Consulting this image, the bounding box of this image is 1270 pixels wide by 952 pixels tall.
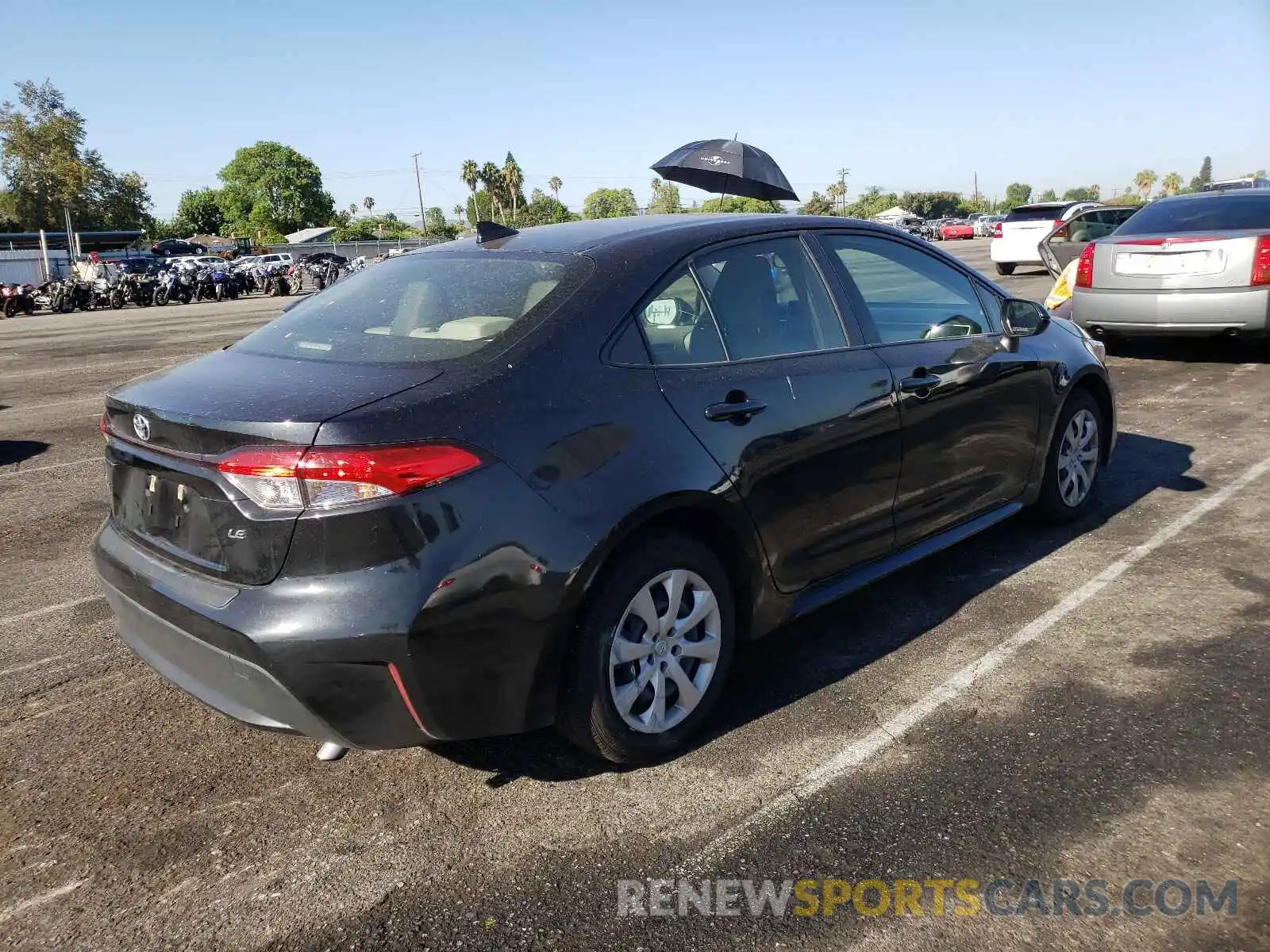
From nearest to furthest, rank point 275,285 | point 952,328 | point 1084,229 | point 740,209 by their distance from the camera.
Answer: point 952,328
point 1084,229
point 275,285
point 740,209

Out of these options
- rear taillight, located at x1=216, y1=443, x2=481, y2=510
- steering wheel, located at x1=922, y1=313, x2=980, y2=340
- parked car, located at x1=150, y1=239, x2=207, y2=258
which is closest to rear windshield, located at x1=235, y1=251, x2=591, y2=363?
rear taillight, located at x1=216, y1=443, x2=481, y2=510

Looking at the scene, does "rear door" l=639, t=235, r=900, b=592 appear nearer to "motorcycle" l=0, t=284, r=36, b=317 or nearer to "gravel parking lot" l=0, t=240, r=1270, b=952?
"gravel parking lot" l=0, t=240, r=1270, b=952

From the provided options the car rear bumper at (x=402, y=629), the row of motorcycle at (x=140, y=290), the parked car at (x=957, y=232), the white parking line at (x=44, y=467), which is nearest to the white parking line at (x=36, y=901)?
the car rear bumper at (x=402, y=629)

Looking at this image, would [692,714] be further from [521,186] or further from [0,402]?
[521,186]

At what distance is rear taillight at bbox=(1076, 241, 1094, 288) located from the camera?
9.45 m

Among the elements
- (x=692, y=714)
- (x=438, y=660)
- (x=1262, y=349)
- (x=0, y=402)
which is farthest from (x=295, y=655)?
(x=1262, y=349)

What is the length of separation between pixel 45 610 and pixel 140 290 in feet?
95.0

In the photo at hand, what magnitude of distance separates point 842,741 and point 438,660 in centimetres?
137

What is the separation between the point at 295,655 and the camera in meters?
2.46

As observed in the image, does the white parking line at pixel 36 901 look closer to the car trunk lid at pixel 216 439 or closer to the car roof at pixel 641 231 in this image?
the car trunk lid at pixel 216 439

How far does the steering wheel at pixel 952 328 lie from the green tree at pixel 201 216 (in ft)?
431

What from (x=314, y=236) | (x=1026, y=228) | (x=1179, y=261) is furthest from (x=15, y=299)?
(x=314, y=236)

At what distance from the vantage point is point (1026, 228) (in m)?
21.0

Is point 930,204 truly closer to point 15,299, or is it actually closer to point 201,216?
point 201,216
